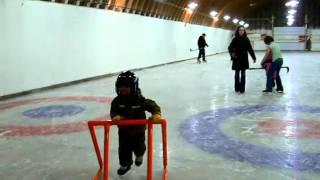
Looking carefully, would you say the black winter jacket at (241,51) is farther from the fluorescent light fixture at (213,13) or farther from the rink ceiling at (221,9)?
the fluorescent light fixture at (213,13)

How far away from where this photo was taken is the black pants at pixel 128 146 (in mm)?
4445

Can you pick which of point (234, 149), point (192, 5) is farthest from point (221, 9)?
point (234, 149)

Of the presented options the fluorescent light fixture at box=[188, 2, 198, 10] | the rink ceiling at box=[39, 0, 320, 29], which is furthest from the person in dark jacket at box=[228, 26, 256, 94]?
the fluorescent light fixture at box=[188, 2, 198, 10]

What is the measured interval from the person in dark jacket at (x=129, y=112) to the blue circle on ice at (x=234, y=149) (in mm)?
1303

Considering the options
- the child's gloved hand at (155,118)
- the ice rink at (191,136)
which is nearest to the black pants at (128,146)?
the ice rink at (191,136)

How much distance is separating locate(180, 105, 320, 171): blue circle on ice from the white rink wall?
18.8 feet

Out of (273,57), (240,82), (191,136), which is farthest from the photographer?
(240,82)

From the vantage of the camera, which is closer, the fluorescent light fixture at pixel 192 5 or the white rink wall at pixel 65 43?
the white rink wall at pixel 65 43

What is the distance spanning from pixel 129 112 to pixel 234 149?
1.87m

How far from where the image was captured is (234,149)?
550 centimetres

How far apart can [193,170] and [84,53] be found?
1087 centimetres

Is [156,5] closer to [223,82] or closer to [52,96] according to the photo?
[223,82]

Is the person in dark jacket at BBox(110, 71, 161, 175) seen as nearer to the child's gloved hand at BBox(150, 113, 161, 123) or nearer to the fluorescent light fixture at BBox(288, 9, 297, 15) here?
the child's gloved hand at BBox(150, 113, 161, 123)

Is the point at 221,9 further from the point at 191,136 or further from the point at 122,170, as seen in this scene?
the point at 122,170
